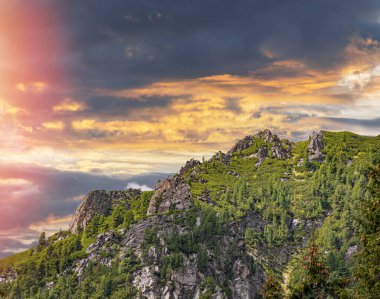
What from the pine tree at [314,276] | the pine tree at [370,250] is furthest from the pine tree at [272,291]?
the pine tree at [370,250]

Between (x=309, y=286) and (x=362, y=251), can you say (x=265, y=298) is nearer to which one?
(x=309, y=286)

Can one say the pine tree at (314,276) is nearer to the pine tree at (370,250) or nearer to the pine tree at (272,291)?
the pine tree at (370,250)

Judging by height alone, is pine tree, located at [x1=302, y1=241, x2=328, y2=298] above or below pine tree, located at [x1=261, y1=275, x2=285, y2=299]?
above

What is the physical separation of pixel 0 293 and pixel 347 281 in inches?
1954

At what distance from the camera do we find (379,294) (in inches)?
1930

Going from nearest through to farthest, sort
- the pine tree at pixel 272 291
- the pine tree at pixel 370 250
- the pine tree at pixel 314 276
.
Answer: the pine tree at pixel 370 250, the pine tree at pixel 314 276, the pine tree at pixel 272 291

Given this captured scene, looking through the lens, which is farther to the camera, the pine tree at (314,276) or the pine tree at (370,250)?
the pine tree at (314,276)

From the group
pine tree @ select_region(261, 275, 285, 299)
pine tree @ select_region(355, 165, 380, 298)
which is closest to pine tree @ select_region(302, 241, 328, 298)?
pine tree @ select_region(355, 165, 380, 298)

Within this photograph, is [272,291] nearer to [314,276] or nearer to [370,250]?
[314,276]

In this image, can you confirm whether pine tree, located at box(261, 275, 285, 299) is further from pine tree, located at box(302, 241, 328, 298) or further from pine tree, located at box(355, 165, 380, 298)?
pine tree, located at box(355, 165, 380, 298)

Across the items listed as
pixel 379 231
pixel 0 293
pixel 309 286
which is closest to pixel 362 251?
pixel 379 231

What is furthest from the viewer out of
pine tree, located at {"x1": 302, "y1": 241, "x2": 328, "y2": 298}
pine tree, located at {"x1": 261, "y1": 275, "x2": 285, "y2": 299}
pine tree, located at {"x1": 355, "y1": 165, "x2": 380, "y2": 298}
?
pine tree, located at {"x1": 261, "y1": 275, "x2": 285, "y2": 299}

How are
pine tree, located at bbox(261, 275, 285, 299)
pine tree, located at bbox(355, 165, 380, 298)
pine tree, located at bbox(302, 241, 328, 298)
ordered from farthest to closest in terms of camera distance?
1. pine tree, located at bbox(261, 275, 285, 299)
2. pine tree, located at bbox(302, 241, 328, 298)
3. pine tree, located at bbox(355, 165, 380, 298)

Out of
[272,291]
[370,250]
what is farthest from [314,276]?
[272,291]
